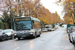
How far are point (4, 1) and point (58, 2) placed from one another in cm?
1273

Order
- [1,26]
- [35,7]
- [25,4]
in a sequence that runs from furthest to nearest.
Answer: [35,7]
[25,4]
[1,26]

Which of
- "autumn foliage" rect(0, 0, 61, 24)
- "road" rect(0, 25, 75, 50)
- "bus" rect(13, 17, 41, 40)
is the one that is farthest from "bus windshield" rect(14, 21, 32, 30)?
"autumn foliage" rect(0, 0, 61, 24)

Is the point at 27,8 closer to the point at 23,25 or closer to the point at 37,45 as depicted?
the point at 23,25

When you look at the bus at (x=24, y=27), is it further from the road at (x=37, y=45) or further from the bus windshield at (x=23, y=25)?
the road at (x=37, y=45)

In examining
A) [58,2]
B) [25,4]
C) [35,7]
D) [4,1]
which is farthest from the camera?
[35,7]

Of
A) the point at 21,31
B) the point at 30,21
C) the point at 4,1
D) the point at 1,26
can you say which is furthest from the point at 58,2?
the point at 1,26

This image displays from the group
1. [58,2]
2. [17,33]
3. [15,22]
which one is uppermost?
[58,2]

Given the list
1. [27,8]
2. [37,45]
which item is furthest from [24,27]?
[27,8]

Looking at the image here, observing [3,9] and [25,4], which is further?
[25,4]

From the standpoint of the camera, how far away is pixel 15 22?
19.2 meters

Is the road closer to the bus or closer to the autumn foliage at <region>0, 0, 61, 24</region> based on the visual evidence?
the bus

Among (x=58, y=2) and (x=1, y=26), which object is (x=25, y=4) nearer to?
(x=1, y=26)

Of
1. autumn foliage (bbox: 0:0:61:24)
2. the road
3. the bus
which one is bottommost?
the road

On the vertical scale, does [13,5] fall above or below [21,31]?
above
